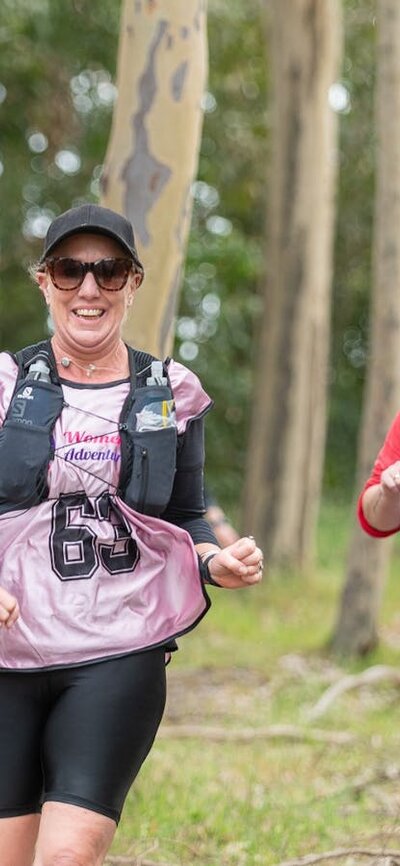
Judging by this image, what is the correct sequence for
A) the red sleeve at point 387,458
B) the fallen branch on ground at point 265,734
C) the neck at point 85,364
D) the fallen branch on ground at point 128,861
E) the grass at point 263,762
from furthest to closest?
1. the fallen branch on ground at point 265,734
2. the grass at point 263,762
3. the fallen branch on ground at point 128,861
4. the red sleeve at point 387,458
5. the neck at point 85,364

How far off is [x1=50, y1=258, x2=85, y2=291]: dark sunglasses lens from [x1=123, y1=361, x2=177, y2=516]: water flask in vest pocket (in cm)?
31

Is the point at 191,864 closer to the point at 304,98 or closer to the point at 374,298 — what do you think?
the point at 374,298

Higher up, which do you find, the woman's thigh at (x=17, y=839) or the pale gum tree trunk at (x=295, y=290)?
the pale gum tree trunk at (x=295, y=290)

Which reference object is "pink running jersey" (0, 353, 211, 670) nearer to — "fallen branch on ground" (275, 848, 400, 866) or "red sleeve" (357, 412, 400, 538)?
"red sleeve" (357, 412, 400, 538)

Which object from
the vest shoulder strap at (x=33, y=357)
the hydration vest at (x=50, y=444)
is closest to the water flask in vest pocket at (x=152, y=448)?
the hydration vest at (x=50, y=444)

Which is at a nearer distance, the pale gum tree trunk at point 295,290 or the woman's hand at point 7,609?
the woman's hand at point 7,609

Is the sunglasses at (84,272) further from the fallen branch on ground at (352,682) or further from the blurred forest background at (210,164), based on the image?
the blurred forest background at (210,164)

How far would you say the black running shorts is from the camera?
3.13 metres

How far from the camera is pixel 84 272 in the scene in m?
3.33

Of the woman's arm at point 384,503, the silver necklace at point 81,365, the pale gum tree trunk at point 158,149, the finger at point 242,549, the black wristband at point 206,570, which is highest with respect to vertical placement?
the pale gum tree trunk at point 158,149

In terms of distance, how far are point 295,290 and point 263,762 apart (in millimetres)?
8290

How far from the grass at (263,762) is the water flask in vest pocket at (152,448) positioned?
204 centimetres

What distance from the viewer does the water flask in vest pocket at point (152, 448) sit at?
3.24 metres

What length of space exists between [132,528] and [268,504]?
12.2 metres
